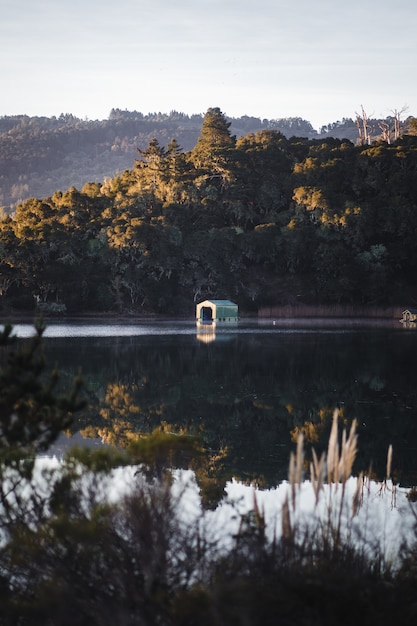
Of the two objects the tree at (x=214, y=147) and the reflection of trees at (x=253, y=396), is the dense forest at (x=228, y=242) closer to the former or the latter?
the tree at (x=214, y=147)

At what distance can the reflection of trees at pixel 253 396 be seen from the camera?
17766 millimetres

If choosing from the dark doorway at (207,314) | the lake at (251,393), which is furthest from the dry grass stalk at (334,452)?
the dark doorway at (207,314)

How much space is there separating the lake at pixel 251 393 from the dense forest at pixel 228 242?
105 ft

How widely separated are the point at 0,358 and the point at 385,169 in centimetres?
6449

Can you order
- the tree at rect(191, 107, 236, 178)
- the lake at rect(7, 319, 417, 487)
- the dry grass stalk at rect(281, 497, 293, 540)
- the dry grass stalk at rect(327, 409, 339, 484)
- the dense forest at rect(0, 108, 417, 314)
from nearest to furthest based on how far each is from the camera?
the dry grass stalk at rect(281, 497, 293, 540) → the dry grass stalk at rect(327, 409, 339, 484) → the lake at rect(7, 319, 417, 487) → the dense forest at rect(0, 108, 417, 314) → the tree at rect(191, 107, 236, 178)

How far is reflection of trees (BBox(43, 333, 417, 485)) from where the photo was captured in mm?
17766

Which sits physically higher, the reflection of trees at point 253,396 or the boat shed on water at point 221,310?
the boat shed on water at point 221,310

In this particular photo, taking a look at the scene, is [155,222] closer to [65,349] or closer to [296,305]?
[296,305]

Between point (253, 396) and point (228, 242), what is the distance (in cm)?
5841

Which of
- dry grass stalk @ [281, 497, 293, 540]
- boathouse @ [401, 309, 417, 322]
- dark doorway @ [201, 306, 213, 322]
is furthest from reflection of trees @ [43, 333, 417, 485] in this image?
dark doorway @ [201, 306, 213, 322]

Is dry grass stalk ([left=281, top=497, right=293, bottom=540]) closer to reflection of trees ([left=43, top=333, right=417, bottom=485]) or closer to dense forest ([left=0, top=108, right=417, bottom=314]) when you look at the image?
reflection of trees ([left=43, top=333, right=417, bottom=485])

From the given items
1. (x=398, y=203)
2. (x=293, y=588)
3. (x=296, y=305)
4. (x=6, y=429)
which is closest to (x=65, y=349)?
(x=6, y=429)

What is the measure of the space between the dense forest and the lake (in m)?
32.0

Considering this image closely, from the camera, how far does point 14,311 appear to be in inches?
3024
